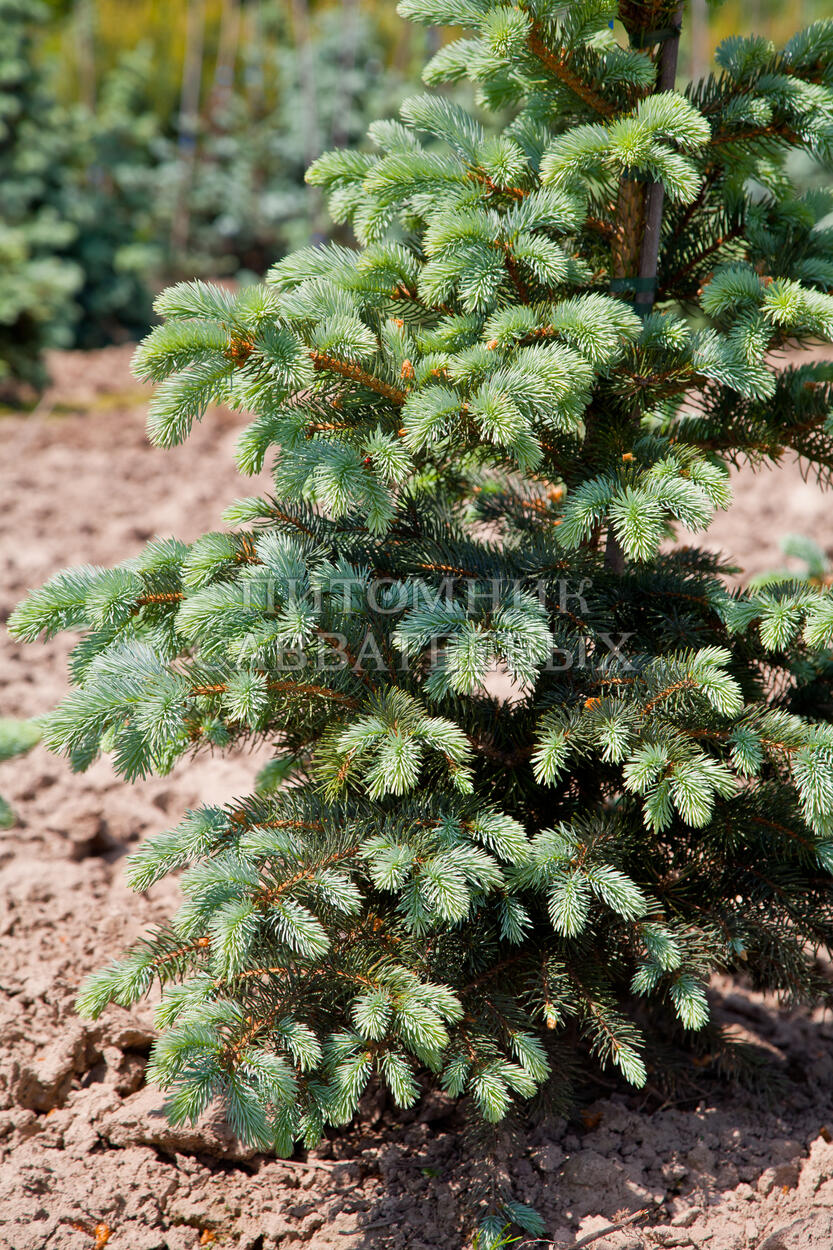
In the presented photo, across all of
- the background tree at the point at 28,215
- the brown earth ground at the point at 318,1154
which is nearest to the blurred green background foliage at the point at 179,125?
the background tree at the point at 28,215

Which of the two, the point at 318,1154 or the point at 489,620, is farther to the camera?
the point at 318,1154

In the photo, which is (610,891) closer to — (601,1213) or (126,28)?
(601,1213)

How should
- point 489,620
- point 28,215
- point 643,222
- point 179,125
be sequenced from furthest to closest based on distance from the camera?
point 179,125 < point 28,215 < point 643,222 < point 489,620

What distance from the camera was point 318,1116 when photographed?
1.68m

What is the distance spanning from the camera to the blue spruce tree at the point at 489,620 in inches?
64.1

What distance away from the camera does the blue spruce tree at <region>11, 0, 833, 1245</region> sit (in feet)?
5.34

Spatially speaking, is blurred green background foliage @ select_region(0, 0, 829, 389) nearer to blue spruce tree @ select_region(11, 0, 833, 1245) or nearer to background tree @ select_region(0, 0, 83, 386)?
background tree @ select_region(0, 0, 83, 386)

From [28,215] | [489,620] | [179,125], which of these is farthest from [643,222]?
[179,125]

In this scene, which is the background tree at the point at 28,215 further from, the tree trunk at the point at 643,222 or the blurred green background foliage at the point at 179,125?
the tree trunk at the point at 643,222

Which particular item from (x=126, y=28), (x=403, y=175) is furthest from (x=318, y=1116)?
(x=126, y=28)

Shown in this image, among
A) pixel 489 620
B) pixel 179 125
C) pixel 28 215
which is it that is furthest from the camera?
pixel 179 125

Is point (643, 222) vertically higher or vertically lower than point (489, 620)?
higher

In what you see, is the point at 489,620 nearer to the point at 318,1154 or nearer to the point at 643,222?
the point at 643,222

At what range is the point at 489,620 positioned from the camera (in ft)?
5.54
